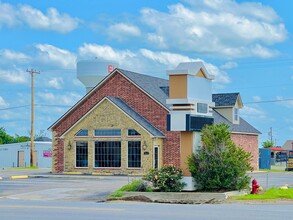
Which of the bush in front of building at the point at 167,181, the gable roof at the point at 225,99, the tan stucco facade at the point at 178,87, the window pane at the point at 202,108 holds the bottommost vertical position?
the bush in front of building at the point at 167,181

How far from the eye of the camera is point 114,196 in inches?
1075

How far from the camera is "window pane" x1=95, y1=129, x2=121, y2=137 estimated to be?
48.5 metres

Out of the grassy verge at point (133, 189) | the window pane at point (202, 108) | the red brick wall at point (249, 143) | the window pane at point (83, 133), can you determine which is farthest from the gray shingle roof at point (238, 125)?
the grassy verge at point (133, 189)

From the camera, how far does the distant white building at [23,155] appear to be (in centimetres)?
7788

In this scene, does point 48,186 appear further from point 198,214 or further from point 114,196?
point 198,214

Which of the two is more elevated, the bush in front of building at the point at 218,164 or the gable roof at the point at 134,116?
the gable roof at the point at 134,116

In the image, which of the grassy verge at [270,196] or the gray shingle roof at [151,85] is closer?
the grassy verge at [270,196]

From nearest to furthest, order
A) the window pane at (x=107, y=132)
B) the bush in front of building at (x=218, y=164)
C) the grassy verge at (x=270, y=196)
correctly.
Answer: the grassy verge at (x=270, y=196)
the bush in front of building at (x=218, y=164)
the window pane at (x=107, y=132)

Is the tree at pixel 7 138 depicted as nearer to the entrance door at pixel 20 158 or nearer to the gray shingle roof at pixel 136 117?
the entrance door at pixel 20 158

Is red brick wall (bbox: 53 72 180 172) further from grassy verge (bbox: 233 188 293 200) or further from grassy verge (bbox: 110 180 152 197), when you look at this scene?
grassy verge (bbox: 233 188 293 200)

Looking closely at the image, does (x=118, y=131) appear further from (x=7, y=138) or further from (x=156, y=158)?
(x=7, y=138)

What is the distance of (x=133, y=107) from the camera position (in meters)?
49.5

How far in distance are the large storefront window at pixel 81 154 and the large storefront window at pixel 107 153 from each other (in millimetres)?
998

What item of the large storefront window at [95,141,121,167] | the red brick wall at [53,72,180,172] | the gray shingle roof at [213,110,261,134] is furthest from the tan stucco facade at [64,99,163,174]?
the gray shingle roof at [213,110,261,134]
